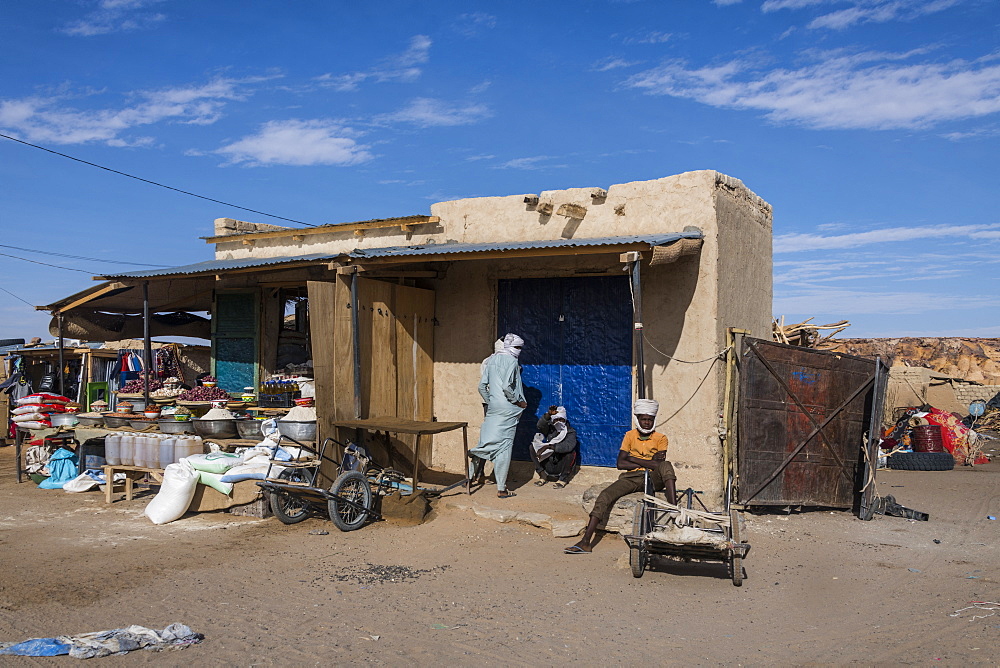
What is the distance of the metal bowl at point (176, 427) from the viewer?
10031 millimetres

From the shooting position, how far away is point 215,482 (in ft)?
27.8

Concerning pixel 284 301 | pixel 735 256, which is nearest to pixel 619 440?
pixel 735 256

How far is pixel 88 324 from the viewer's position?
41.2ft

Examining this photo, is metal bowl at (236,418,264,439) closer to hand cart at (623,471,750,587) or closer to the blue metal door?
the blue metal door

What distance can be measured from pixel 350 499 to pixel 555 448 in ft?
8.63

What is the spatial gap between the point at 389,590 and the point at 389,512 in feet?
7.42

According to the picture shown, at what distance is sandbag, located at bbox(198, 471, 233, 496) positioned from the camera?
844 centimetres

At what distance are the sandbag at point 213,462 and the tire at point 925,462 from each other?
11.1 m

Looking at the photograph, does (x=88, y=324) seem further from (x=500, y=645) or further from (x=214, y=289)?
(x=500, y=645)

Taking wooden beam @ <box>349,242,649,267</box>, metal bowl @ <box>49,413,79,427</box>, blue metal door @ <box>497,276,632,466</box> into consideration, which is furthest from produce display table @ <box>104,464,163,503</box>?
blue metal door @ <box>497,276,632,466</box>

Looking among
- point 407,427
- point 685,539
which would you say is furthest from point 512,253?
point 685,539

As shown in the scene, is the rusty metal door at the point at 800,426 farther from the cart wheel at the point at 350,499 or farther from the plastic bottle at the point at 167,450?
the plastic bottle at the point at 167,450

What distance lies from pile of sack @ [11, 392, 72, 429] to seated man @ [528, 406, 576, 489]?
7317 millimetres

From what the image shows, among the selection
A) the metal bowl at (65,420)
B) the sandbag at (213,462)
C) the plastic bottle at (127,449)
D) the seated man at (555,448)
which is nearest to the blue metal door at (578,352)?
the seated man at (555,448)
